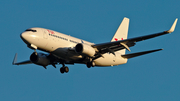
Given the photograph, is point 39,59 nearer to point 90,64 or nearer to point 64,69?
point 64,69

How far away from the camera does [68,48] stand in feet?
143

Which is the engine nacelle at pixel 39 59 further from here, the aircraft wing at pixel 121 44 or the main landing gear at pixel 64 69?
the aircraft wing at pixel 121 44

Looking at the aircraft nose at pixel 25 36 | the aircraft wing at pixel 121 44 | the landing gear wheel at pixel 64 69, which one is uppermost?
the aircraft wing at pixel 121 44

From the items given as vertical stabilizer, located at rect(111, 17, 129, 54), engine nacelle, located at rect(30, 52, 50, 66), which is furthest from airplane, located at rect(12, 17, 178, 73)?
vertical stabilizer, located at rect(111, 17, 129, 54)

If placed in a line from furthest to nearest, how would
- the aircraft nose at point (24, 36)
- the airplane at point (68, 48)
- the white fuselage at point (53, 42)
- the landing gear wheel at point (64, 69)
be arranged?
the landing gear wheel at point (64, 69) < the airplane at point (68, 48) < the white fuselage at point (53, 42) < the aircraft nose at point (24, 36)

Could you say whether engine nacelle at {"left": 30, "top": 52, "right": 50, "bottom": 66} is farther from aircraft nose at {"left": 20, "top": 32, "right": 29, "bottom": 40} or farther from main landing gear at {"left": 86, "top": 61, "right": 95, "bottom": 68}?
main landing gear at {"left": 86, "top": 61, "right": 95, "bottom": 68}

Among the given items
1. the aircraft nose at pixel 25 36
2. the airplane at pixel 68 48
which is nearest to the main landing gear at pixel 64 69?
the airplane at pixel 68 48

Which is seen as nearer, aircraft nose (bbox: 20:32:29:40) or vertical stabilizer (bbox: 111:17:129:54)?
aircraft nose (bbox: 20:32:29:40)

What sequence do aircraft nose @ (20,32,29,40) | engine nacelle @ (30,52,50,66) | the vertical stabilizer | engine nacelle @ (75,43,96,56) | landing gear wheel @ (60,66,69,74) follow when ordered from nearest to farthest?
aircraft nose @ (20,32,29,40), engine nacelle @ (75,43,96,56), engine nacelle @ (30,52,50,66), landing gear wheel @ (60,66,69,74), the vertical stabilizer

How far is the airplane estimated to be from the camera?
137 feet

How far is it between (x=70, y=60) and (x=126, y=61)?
11.1 meters

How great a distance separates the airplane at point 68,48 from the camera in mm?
41625

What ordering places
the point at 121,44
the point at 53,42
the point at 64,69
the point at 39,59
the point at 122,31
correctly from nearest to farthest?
the point at 121,44 → the point at 53,42 → the point at 39,59 → the point at 64,69 → the point at 122,31

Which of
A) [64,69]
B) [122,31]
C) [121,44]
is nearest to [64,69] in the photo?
[64,69]
